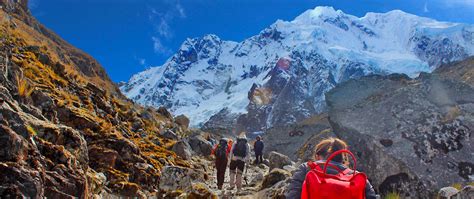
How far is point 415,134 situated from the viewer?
45.9ft

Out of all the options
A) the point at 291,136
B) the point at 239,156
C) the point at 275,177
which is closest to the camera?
the point at 275,177

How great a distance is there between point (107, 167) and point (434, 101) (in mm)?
9871

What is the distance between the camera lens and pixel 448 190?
10141 mm

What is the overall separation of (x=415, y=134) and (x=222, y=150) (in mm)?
7407

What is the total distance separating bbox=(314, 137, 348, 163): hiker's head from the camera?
629 cm

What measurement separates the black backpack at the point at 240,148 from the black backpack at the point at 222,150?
1.40 meters

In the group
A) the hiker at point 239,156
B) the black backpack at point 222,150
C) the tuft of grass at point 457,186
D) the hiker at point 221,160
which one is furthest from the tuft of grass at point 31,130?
the black backpack at point 222,150

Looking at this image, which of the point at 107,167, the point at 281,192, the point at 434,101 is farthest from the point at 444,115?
the point at 107,167

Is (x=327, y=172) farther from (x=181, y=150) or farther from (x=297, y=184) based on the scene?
(x=181, y=150)

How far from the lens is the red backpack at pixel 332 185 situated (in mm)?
5574

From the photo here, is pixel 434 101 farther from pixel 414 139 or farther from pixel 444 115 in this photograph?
pixel 414 139

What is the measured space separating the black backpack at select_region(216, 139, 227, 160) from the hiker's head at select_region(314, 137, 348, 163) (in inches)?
490

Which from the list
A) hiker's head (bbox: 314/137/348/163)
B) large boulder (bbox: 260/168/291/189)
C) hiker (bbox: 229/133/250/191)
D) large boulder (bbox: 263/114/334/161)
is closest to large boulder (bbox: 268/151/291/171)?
hiker (bbox: 229/133/250/191)

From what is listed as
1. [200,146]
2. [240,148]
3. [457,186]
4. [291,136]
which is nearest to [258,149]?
[200,146]
